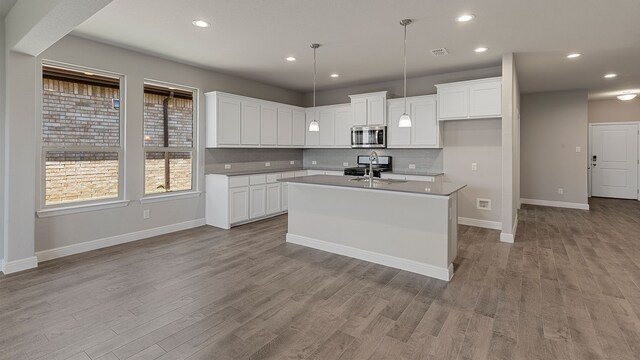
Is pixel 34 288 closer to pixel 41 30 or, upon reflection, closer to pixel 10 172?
pixel 10 172

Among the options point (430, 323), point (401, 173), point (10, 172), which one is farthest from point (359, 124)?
point (10, 172)

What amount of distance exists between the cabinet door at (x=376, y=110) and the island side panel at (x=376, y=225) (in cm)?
251

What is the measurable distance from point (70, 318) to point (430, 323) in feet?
9.17

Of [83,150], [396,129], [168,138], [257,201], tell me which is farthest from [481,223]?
[83,150]

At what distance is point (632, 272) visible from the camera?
3.50 metres

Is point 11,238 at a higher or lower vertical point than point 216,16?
lower

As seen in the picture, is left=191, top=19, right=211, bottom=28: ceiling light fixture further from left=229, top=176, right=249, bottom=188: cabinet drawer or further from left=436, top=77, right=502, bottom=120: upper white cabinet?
left=436, top=77, right=502, bottom=120: upper white cabinet

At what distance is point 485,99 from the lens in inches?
196

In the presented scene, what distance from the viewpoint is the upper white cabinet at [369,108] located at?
614cm

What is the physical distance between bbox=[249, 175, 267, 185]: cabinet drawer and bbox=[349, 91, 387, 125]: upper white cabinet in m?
2.13

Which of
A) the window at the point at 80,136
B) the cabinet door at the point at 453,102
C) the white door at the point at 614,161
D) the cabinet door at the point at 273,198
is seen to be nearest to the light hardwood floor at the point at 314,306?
the window at the point at 80,136

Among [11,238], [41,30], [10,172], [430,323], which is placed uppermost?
[41,30]

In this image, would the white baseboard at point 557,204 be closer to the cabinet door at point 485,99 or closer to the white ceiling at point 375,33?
the white ceiling at point 375,33

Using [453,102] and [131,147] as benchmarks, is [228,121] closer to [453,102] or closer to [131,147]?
[131,147]
